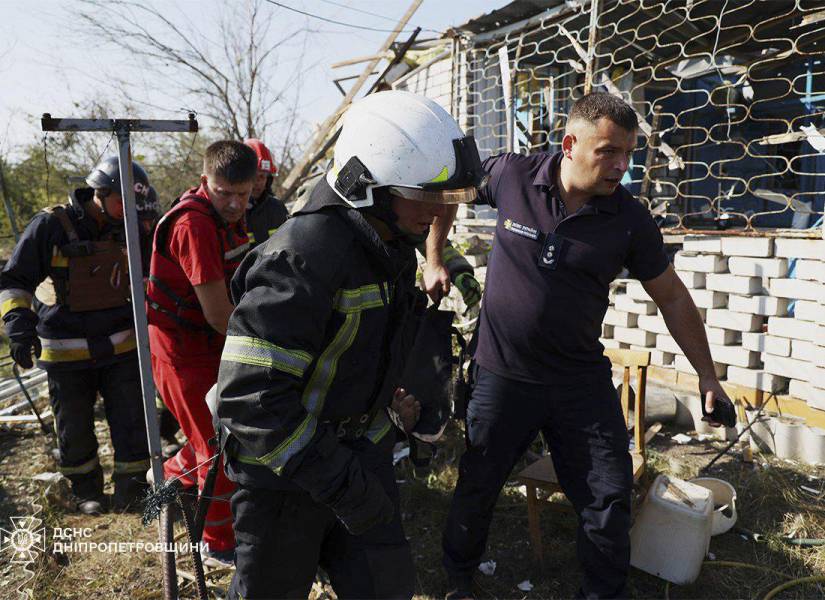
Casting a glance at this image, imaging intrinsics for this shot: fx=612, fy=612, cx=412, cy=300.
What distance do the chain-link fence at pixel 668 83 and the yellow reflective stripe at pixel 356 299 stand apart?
154 inches

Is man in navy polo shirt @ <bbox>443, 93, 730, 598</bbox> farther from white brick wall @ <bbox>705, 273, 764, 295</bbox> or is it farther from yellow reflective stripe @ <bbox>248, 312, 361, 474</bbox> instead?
white brick wall @ <bbox>705, 273, 764, 295</bbox>

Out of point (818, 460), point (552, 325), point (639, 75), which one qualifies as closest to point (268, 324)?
point (552, 325)

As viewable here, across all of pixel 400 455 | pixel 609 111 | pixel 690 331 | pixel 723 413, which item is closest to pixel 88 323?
pixel 400 455

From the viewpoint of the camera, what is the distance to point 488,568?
3.22 m

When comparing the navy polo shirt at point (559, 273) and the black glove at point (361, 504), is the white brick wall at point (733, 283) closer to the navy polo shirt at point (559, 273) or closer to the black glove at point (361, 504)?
the navy polo shirt at point (559, 273)

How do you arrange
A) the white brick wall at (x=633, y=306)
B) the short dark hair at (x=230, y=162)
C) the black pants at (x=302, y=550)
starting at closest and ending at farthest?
the black pants at (x=302, y=550) → the short dark hair at (x=230, y=162) → the white brick wall at (x=633, y=306)

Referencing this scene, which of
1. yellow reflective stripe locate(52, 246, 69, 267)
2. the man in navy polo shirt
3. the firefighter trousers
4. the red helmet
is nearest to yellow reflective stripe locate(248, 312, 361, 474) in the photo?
the man in navy polo shirt

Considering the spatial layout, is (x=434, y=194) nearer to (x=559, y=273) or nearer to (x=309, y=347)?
(x=309, y=347)

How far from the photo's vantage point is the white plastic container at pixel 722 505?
331 centimetres

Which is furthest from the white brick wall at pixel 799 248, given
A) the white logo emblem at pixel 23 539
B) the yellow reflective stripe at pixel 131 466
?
the white logo emblem at pixel 23 539

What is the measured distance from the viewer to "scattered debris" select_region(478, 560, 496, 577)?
126 inches

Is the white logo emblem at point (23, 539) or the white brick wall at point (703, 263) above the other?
the white brick wall at point (703, 263)

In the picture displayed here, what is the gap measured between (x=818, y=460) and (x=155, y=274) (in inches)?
170

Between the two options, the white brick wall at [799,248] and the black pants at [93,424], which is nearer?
the black pants at [93,424]
